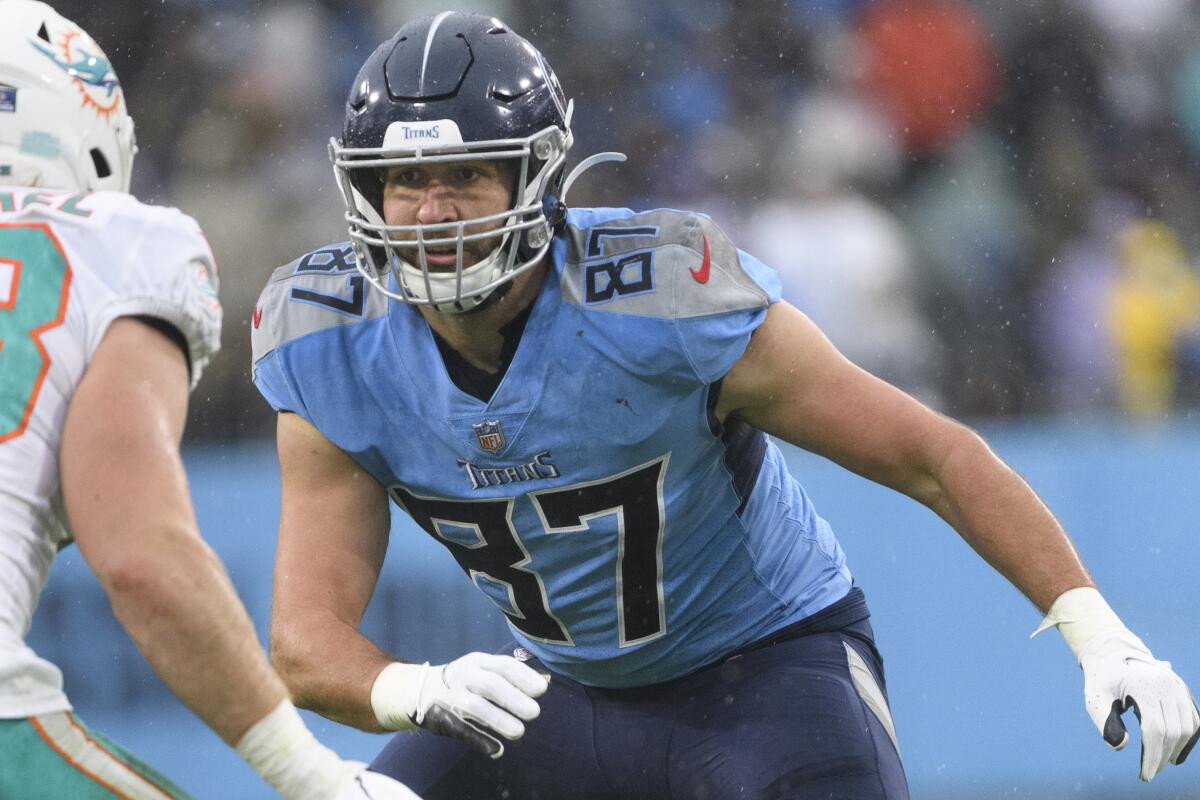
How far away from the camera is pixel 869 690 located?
9.48ft

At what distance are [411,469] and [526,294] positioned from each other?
35 centimetres

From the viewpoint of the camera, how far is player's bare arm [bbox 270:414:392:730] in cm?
276

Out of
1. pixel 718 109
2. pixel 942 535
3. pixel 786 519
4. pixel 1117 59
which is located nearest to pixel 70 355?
pixel 786 519

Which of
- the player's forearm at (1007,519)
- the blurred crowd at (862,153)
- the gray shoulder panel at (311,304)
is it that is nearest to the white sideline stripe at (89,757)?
the gray shoulder panel at (311,304)

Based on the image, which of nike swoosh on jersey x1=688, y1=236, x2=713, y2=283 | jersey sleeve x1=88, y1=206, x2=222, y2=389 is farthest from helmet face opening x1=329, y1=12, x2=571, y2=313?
jersey sleeve x1=88, y1=206, x2=222, y2=389

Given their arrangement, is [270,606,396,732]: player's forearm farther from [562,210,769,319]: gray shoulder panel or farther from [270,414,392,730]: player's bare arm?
[562,210,769,319]: gray shoulder panel

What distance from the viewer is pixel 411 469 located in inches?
114

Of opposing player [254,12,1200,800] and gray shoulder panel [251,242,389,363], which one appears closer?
opposing player [254,12,1200,800]

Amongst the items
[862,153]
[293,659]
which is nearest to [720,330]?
[293,659]

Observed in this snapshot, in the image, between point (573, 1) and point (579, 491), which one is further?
point (573, 1)

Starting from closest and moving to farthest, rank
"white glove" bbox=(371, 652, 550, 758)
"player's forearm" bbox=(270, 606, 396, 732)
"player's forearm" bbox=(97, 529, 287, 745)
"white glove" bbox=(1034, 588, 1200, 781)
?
"player's forearm" bbox=(97, 529, 287, 745), "white glove" bbox=(371, 652, 550, 758), "white glove" bbox=(1034, 588, 1200, 781), "player's forearm" bbox=(270, 606, 396, 732)

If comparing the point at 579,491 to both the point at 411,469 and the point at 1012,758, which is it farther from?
the point at 1012,758

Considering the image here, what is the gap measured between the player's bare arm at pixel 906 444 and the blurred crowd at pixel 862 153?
3262mm

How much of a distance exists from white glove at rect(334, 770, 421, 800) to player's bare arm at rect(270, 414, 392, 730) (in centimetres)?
71
